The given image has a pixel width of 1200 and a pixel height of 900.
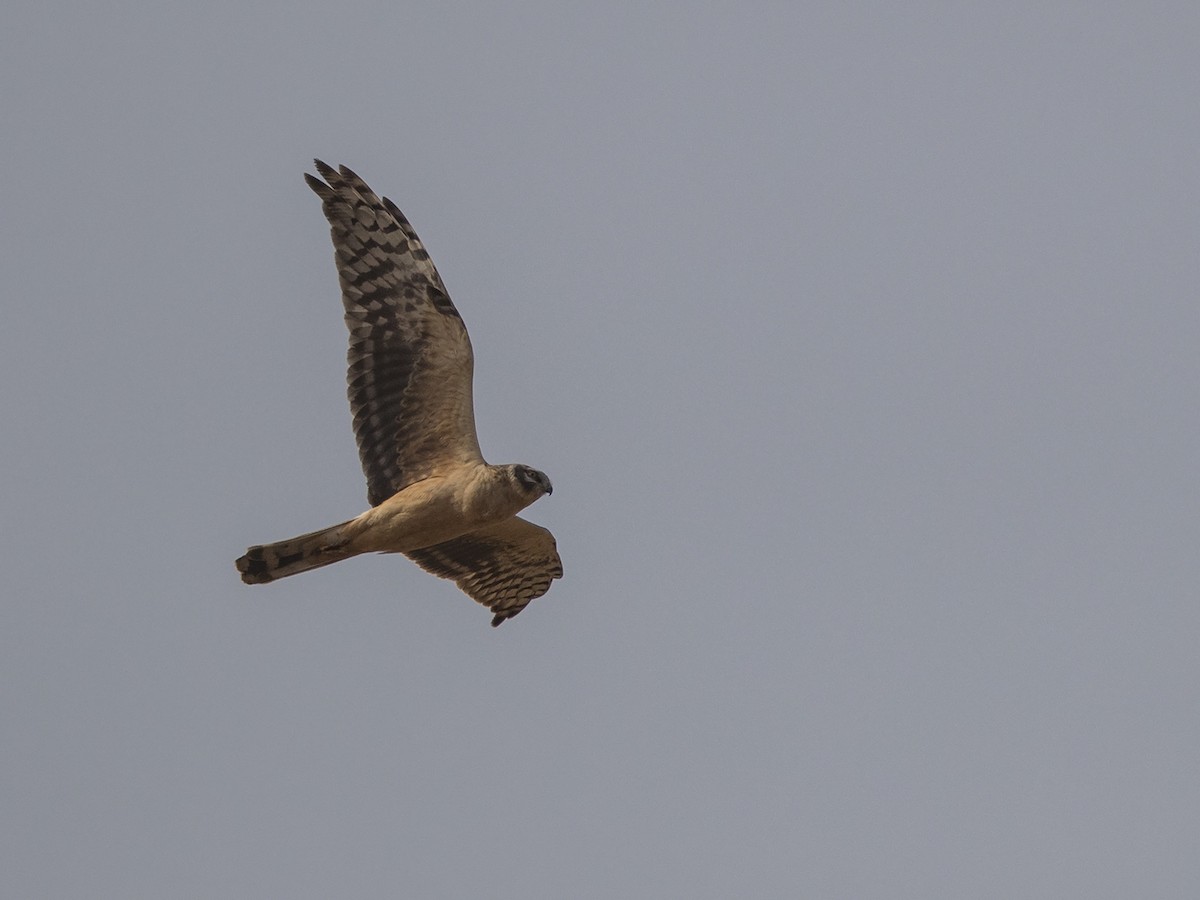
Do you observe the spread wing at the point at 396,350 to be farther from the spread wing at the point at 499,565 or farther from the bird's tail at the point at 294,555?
the spread wing at the point at 499,565

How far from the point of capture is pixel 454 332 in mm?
14938

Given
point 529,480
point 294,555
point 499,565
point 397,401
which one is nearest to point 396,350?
point 397,401

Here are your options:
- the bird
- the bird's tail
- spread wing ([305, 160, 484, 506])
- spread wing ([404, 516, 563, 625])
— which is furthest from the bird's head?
spread wing ([404, 516, 563, 625])

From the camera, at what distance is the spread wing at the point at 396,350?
588 inches

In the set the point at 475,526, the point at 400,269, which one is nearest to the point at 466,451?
the point at 475,526

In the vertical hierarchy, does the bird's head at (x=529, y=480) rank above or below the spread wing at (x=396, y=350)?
below

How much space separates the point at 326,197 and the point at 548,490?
336 cm

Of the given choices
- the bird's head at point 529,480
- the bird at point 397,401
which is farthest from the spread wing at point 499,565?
the bird's head at point 529,480

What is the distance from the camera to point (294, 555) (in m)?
14.7

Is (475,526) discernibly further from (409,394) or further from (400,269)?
(400,269)

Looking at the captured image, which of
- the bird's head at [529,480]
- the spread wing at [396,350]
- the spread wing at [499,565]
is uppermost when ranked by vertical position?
the spread wing at [396,350]

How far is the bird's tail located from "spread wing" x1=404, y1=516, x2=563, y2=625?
1.77 m

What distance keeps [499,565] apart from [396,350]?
2.80 meters

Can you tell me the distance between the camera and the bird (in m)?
14.7
